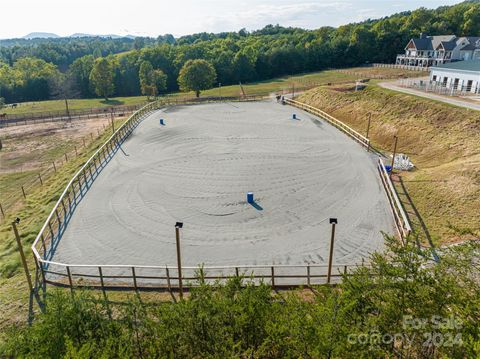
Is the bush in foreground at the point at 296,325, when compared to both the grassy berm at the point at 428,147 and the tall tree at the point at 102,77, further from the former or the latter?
the tall tree at the point at 102,77

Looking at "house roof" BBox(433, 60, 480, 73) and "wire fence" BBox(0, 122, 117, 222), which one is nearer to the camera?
"wire fence" BBox(0, 122, 117, 222)

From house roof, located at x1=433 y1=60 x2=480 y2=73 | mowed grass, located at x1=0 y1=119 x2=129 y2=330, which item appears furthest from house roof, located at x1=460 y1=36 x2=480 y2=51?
mowed grass, located at x1=0 y1=119 x2=129 y2=330

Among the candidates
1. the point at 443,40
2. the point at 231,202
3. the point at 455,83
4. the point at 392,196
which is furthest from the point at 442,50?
the point at 231,202

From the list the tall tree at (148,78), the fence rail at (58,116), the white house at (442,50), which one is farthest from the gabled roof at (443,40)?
the fence rail at (58,116)

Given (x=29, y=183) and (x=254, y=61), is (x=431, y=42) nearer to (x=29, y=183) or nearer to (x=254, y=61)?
(x=254, y=61)

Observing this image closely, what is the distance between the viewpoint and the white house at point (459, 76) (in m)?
39.8

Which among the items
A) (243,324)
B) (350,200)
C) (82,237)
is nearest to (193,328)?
(243,324)

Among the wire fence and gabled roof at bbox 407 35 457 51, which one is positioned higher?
gabled roof at bbox 407 35 457 51

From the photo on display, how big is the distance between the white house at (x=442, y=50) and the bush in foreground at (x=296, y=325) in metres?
81.2

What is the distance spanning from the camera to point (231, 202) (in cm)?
2108

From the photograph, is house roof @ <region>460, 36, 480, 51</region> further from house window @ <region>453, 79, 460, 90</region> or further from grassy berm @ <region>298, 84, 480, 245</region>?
grassy berm @ <region>298, 84, 480, 245</region>

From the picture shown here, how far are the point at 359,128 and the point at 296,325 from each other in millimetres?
33268

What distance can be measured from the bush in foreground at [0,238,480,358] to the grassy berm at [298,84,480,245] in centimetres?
282

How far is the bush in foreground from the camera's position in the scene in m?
8.05
